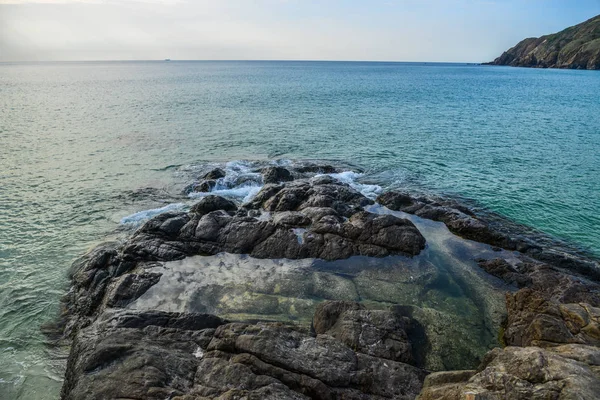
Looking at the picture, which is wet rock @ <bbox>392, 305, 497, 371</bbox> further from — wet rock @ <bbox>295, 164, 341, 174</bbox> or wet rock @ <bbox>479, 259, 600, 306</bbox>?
wet rock @ <bbox>295, 164, 341, 174</bbox>

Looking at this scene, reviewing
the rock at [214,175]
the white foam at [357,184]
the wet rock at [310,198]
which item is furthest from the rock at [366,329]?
the rock at [214,175]

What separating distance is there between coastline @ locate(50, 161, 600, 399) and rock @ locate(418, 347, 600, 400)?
0.08 m

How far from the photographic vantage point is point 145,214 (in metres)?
26.6

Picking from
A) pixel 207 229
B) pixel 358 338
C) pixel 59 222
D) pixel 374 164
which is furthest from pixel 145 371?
pixel 374 164

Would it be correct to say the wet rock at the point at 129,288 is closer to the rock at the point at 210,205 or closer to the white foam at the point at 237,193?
the rock at the point at 210,205

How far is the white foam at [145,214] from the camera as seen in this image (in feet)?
84.0

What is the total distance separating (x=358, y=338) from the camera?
1323 centimetres

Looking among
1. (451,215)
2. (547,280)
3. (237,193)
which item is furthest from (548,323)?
(237,193)

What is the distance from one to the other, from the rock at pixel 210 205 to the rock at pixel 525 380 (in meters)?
18.4

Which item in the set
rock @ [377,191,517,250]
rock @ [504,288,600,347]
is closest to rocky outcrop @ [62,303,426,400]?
rock @ [504,288,600,347]

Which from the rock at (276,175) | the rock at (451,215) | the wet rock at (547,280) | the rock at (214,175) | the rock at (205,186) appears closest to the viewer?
the wet rock at (547,280)

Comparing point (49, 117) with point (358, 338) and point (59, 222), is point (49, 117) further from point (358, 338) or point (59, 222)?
point (358, 338)

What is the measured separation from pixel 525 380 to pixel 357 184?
24.1 meters

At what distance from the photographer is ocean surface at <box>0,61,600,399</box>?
64.5ft
